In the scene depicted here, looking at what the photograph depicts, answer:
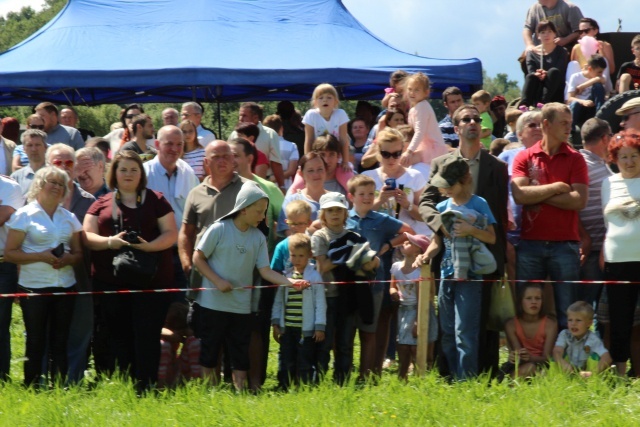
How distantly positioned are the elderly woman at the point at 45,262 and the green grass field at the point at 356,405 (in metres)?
0.34

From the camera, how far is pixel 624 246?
316 inches

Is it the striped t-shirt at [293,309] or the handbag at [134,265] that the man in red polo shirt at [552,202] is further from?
the handbag at [134,265]

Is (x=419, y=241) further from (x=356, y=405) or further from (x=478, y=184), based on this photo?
(x=356, y=405)

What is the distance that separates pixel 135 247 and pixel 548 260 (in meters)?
3.08

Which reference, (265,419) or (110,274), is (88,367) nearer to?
(110,274)

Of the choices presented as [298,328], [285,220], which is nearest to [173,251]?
[285,220]

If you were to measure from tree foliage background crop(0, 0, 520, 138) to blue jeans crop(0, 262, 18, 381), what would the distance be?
814cm

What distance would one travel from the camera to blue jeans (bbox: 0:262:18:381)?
8.12m

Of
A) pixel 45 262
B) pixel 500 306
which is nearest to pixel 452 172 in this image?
pixel 500 306

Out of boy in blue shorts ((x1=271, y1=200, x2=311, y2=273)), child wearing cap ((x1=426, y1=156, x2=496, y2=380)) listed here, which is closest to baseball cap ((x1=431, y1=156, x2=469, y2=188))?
child wearing cap ((x1=426, y1=156, x2=496, y2=380))

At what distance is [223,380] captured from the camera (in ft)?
26.6

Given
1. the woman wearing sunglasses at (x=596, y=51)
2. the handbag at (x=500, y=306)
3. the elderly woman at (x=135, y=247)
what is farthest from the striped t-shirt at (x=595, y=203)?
Result: the woman wearing sunglasses at (x=596, y=51)

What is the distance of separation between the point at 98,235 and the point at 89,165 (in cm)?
124

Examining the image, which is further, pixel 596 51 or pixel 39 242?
pixel 596 51
